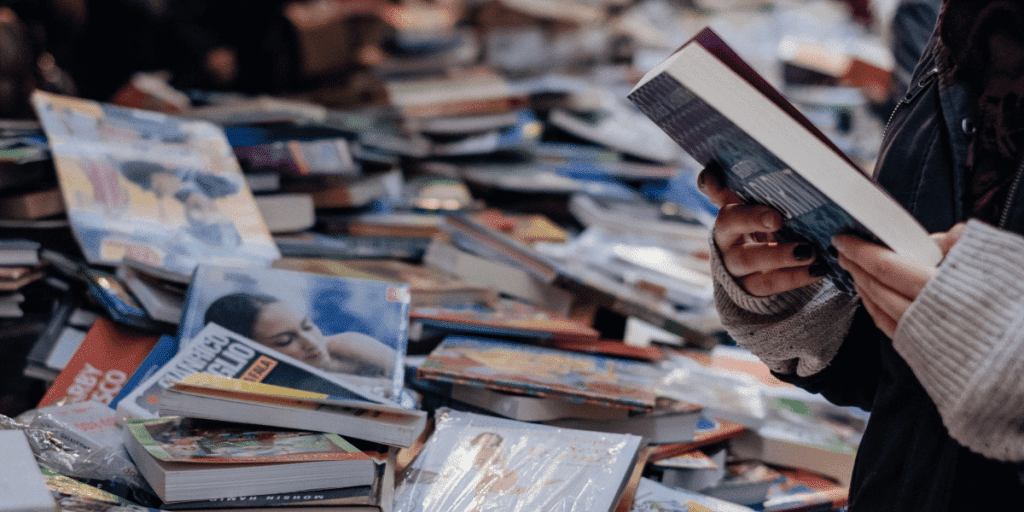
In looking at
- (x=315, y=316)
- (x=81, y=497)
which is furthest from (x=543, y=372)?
(x=81, y=497)

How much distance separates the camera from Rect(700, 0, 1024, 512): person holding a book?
587mm

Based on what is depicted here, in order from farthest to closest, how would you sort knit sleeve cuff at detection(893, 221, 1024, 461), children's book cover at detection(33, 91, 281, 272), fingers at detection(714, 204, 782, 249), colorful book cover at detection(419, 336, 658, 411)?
1. children's book cover at detection(33, 91, 281, 272)
2. colorful book cover at detection(419, 336, 658, 411)
3. fingers at detection(714, 204, 782, 249)
4. knit sleeve cuff at detection(893, 221, 1024, 461)

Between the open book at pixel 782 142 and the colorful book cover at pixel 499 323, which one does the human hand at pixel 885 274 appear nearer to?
the open book at pixel 782 142

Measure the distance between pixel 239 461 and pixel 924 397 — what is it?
2.33 ft

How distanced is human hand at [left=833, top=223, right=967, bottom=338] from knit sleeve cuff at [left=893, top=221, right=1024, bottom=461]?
0.05 feet

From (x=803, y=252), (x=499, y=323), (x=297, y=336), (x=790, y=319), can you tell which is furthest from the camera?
(x=499, y=323)

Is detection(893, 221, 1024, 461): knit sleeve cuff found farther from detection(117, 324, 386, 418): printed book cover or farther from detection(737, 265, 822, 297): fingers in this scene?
detection(117, 324, 386, 418): printed book cover

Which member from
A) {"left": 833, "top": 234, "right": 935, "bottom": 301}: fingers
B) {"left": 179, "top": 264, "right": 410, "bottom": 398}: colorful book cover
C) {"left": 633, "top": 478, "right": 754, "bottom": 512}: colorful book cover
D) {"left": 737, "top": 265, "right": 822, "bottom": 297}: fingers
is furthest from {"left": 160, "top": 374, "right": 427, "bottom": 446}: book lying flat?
{"left": 833, "top": 234, "right": 935, "bottom": 301}: fingers

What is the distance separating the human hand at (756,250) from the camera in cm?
77

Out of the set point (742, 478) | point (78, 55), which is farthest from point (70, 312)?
point (78, 55)

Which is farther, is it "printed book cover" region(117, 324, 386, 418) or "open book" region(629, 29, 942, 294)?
"printed book cover" region(117, 324, 386, 418)

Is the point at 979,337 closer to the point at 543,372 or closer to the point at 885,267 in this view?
the point at 885,267

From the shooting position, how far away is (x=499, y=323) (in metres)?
1.36

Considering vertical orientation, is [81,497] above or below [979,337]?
below
